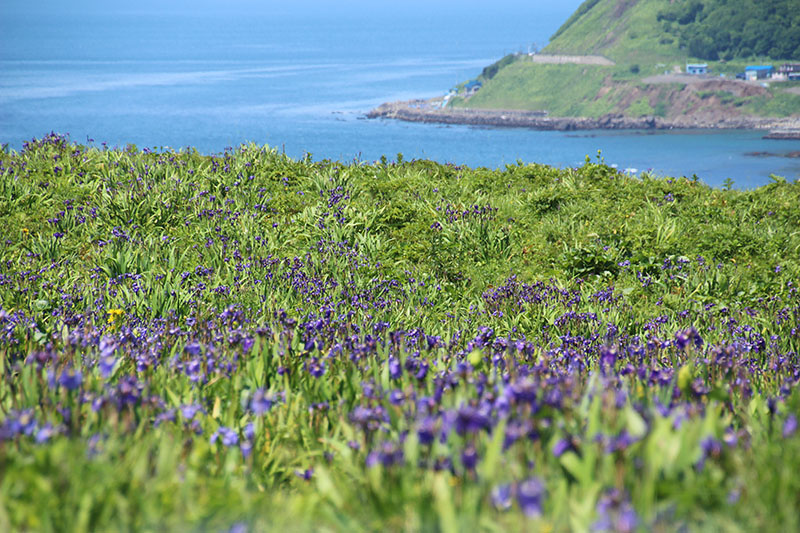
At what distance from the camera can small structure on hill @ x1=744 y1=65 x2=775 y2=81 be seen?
15600 cm

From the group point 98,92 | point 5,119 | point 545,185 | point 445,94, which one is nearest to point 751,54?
point 445,94

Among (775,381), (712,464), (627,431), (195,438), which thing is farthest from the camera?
(775,381)

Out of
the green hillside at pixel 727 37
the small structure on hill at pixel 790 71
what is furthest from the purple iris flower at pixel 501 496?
the green hillside at pixel 727 37

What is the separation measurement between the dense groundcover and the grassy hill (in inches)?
5676

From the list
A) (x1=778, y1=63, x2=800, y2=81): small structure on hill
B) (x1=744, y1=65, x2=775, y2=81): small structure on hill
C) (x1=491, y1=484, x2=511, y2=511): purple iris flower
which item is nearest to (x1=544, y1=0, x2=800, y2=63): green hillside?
(x1=778, y1=63, x2=800, y2=81): small structure on hill

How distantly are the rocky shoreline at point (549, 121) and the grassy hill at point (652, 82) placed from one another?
7081 mm

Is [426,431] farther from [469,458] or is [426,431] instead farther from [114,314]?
[114,314]

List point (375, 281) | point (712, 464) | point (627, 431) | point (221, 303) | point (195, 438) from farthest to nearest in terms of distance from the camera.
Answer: point (375, 281) → point (221, 303) → point (195, 438) → point (712, 464) → point (627, 431)

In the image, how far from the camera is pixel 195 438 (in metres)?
2.93

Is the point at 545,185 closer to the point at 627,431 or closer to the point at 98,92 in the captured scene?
the point at 627,431

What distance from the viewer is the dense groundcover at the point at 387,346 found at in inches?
85.6

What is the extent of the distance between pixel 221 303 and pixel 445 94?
158 metres

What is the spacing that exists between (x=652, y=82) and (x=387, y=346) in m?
167

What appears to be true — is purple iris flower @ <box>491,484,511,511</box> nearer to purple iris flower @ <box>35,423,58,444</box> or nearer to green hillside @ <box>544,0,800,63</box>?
purple iris flower @ <box>35,423,58,444</box>
